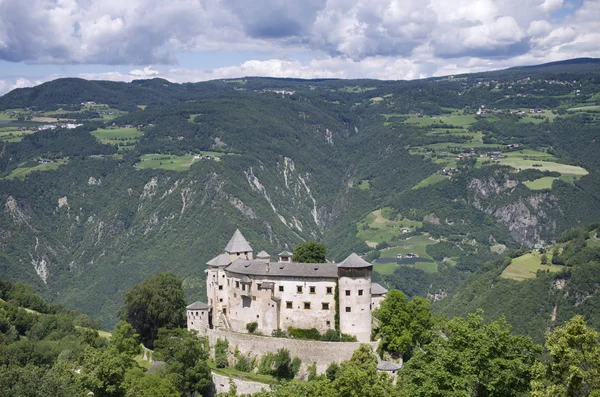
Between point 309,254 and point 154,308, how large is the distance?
877 inches

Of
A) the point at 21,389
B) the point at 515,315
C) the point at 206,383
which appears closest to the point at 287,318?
the point at 206,383

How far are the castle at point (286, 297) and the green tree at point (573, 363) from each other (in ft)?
134

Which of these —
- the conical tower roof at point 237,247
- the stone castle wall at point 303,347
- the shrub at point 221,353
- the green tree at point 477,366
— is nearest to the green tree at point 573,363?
the green tree at point 477,366

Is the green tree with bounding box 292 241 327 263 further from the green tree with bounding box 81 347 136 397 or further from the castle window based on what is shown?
the green tree with bounding box 81 347 136 397

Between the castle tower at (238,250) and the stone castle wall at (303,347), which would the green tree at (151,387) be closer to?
the stone castle wall at (303,347)

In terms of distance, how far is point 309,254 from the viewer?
10794cm

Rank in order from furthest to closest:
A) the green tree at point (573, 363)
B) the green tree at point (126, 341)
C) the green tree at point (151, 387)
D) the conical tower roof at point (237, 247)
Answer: the conical tower roof at point (237, 247)
the green tree at point (126, 341)
the green tree at point (151, 387)
the green tree at point (573, 363)

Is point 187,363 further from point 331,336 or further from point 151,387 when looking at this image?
point 331,336

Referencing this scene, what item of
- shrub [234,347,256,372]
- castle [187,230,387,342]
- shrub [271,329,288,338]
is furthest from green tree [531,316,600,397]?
shrub [234,347,256,372]

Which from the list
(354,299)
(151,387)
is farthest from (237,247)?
(151,387)

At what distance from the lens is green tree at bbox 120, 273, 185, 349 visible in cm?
10125

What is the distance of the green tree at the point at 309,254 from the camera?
353 feet

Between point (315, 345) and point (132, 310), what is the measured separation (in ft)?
91.8

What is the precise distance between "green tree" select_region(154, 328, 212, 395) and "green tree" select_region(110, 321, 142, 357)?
12.2 feet
